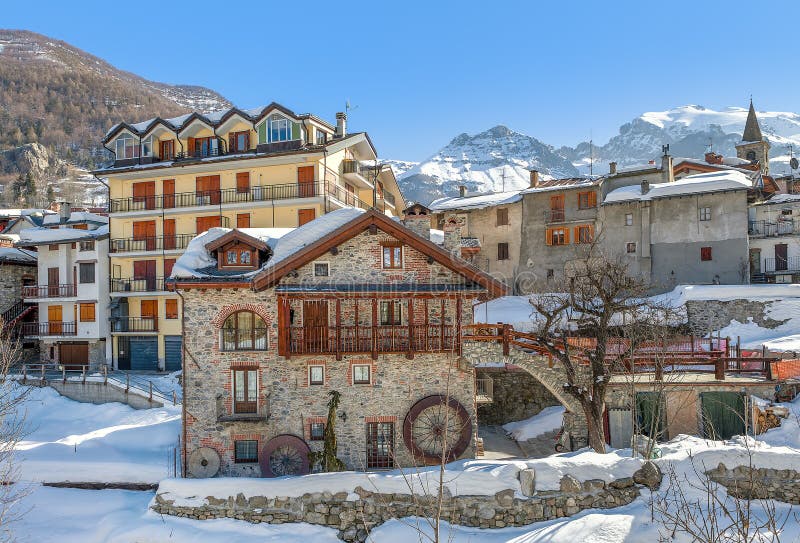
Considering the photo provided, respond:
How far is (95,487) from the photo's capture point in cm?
1998

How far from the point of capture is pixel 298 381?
19.5 m

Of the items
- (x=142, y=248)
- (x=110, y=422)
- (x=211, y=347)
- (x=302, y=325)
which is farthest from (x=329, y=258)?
(x=142, y=248)

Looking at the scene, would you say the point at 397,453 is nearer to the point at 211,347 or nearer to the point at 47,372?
the point at 211,347

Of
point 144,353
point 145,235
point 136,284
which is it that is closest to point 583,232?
point 145,235

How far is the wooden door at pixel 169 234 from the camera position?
35656mm

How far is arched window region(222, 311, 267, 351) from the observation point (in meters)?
19.6

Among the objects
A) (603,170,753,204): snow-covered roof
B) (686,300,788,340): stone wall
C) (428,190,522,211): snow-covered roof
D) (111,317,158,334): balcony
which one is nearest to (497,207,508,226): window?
(428,190,522,211): snow-covered roof

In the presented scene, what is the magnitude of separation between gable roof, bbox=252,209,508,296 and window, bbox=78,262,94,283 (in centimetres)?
2276

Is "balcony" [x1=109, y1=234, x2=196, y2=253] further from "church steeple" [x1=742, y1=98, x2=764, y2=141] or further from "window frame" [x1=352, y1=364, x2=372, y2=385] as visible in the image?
"church steeple" [x1=742, y1=98, x2=764, y2=141]

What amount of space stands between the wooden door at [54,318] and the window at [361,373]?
87.5 ft

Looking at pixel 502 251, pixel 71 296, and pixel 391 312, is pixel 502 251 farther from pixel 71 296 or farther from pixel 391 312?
pixel 71 296

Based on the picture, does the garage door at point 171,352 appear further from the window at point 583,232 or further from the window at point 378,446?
the window at point 583,232

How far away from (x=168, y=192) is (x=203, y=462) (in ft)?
74.7

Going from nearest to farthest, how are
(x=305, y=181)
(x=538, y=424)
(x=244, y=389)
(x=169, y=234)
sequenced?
1. (x=244, y=389)
2. (x=538, y=424)
3. (x=305, y=181)
4. (x=169, y=234)
